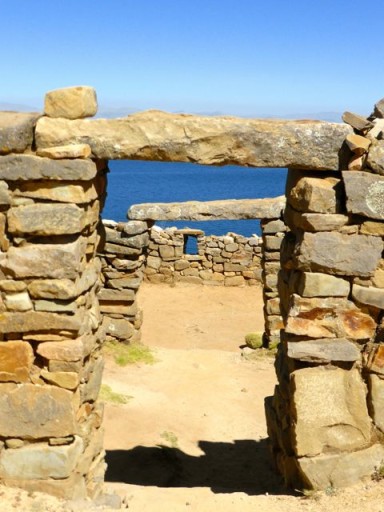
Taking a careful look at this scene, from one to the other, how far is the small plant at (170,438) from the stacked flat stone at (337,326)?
8.80ft

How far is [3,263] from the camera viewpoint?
490cm

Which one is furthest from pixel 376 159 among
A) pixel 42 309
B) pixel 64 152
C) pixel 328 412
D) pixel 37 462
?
pixel 37 462

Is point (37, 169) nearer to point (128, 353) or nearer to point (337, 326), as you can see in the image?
point (337, 326)

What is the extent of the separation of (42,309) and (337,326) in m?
2.29

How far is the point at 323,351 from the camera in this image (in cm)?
510

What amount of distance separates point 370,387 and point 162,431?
11.7 ft

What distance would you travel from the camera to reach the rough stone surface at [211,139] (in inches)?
195

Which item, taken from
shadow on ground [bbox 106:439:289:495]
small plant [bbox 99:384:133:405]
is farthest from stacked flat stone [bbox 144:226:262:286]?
shadow on ground [bbox 106:439:289:495]

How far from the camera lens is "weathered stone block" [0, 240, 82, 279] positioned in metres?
4.88

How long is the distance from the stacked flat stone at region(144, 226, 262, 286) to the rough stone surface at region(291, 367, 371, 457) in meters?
11.6

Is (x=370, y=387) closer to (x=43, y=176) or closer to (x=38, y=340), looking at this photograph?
(x=38, y=340)

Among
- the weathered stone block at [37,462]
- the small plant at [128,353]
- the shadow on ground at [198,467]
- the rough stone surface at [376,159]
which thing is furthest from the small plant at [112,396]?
the rough stone surface at [376,159]

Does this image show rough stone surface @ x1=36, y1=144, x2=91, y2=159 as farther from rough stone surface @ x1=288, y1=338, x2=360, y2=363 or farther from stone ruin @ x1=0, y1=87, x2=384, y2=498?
rough stone surface @ x1=288, y1=338, x2=360, y2=363

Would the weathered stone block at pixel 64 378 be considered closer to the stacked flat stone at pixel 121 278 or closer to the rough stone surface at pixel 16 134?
the rough stone surface at pixel 16 134
